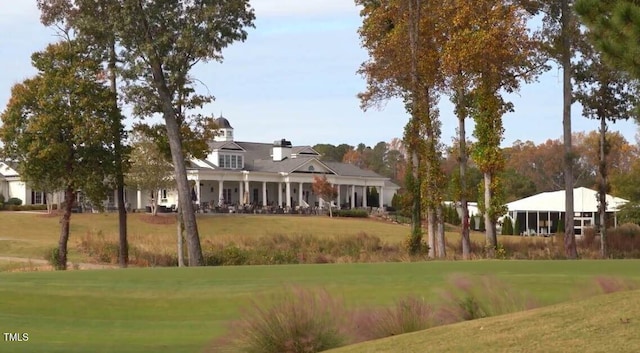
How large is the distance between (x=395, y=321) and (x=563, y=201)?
178ft

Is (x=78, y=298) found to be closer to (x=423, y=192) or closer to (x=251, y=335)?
(x=251, y=335)

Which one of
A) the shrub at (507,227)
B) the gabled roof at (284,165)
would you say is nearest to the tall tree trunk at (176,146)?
the shrub at (507,227)

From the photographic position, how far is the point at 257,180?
275 feet

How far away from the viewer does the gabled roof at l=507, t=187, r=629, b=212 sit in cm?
6177

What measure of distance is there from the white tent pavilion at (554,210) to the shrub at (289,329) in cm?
4896

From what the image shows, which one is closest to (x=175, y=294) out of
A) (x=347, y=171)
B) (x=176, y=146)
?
(x=176, y=146)

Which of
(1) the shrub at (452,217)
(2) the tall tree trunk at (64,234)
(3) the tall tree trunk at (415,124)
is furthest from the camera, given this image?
(1) the shrub at (452,217)

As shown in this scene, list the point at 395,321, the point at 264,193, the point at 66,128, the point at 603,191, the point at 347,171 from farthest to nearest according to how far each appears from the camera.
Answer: the point at 347,171 → the point at 264,193 → the point at 603,191 → the point at 66,128 → the point at 395,321

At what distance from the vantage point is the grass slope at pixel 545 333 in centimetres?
831

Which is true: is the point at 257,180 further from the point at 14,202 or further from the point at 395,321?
the point at 395,321

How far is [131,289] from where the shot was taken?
1653 cm

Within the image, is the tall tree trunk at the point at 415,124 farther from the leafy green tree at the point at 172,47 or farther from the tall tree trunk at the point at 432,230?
the leafy green tree at the point at 172,47

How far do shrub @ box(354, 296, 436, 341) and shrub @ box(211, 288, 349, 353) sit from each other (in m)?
0.25

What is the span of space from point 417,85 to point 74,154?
1443 centimetres
